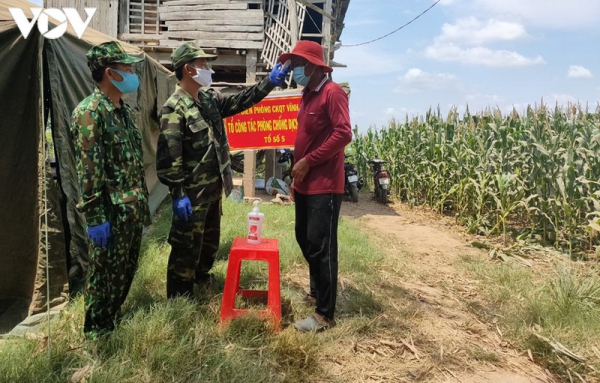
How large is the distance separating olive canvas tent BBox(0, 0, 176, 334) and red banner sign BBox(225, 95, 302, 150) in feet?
14.3

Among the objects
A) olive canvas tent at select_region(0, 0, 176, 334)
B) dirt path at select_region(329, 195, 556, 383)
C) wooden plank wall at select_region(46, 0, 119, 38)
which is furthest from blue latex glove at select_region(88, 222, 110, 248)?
wooden plank wall at select_region(46, 0, 119, 38)

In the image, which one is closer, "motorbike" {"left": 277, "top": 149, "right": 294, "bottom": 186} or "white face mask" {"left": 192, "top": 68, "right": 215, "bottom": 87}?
"white face mask" {"left": 192, "top": 68, "right": 215, "bottom": 87}

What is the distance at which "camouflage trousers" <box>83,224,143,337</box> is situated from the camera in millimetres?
2625

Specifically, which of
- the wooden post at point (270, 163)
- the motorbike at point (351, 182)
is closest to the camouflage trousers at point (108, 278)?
the motorbike at point (351, 182)

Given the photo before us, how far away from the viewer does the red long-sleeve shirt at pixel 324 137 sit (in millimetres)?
3031

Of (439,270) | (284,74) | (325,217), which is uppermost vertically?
(284,74)

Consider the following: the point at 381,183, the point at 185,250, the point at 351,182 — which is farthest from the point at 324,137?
the point at 381,183

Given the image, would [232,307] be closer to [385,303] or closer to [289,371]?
[289,371]

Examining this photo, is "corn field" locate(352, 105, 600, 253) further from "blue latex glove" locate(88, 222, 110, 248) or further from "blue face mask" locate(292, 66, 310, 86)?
"blue latex glove" locate(88, 222, 110, 248)

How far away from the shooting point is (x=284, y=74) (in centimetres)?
349

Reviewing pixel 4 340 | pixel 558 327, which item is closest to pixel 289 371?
pixel 4 340

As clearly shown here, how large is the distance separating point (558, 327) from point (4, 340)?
3968mm

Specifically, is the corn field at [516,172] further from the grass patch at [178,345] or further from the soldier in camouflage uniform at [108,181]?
the soldier in camouflage uniform at [108,181]

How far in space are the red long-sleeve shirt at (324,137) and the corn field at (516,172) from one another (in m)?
3.65
